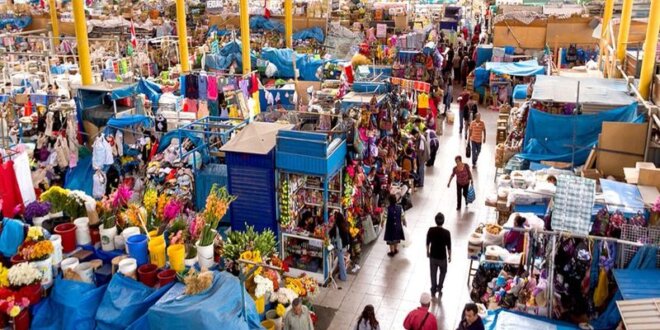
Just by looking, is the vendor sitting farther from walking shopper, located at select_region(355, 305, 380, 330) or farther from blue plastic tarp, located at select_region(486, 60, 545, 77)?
blue plastic tarp, located at select_region(486, 60, 545, 77)

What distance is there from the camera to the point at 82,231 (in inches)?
243

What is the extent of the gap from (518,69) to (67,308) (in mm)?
15175

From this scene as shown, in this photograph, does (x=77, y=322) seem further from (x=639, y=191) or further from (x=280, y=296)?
(x=639, y=191)

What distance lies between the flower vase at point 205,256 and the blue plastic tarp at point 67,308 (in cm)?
102

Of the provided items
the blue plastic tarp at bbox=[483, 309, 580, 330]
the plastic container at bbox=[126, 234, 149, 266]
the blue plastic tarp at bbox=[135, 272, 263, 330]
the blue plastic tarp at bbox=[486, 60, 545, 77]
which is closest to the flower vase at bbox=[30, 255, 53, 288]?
the plastic container at bbox=[126, 234, 149, 266]

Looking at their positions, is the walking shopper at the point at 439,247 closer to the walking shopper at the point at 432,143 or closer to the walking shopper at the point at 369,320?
the walking shopper at the point at 369,320

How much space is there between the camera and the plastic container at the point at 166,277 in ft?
18.4

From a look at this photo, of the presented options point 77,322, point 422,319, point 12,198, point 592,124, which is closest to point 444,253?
Answer: point 422,319

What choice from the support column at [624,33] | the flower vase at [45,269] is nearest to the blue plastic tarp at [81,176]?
the flower vase at [45,269]

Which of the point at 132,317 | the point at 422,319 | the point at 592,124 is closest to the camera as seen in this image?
the point at 132,317

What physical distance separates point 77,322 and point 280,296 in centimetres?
198

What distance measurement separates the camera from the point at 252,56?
A: 17703 mm

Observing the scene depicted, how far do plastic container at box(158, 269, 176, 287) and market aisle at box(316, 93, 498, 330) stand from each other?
2714 millimetres

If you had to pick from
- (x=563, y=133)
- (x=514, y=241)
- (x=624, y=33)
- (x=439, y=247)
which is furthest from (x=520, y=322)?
(x=624, y=33)
